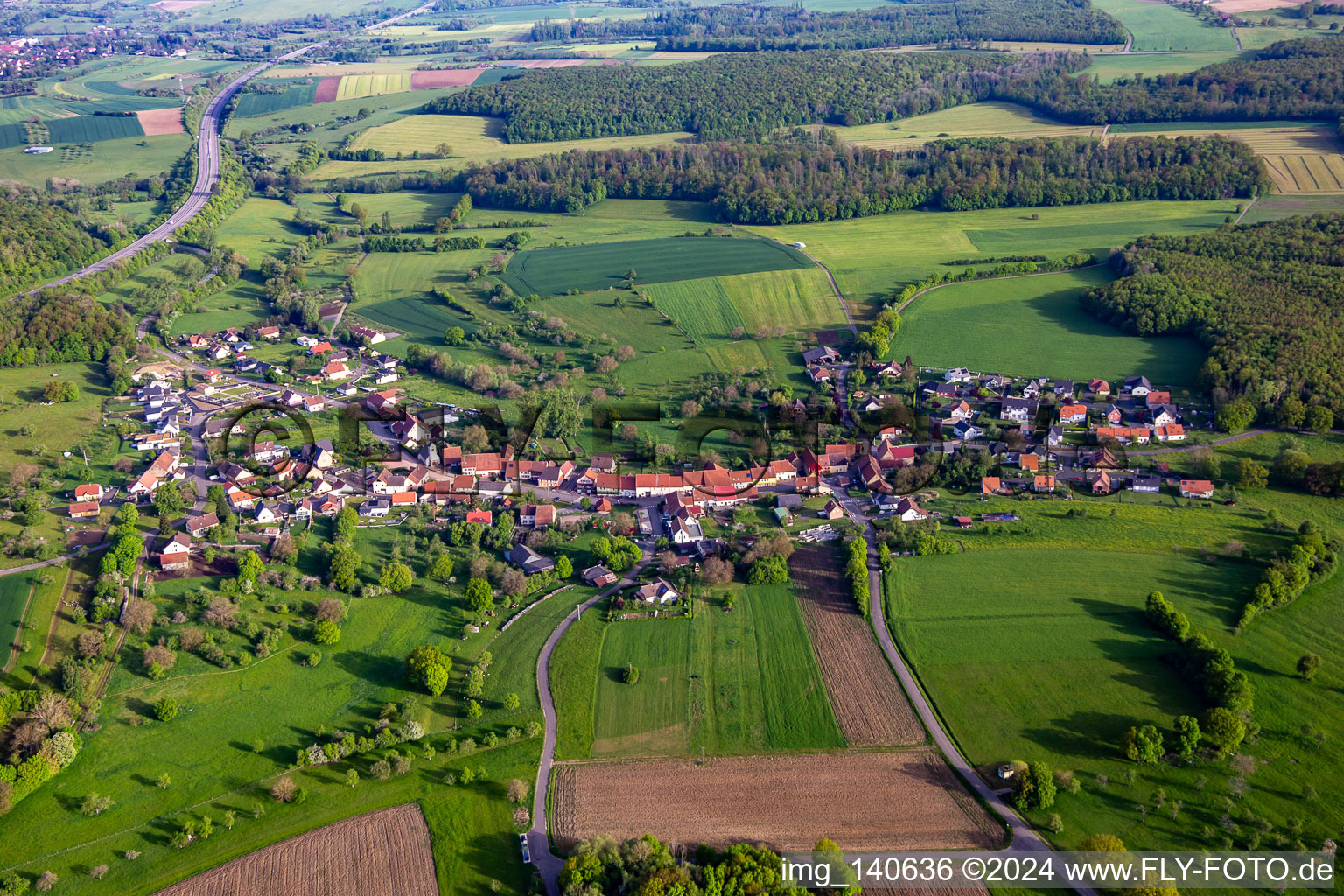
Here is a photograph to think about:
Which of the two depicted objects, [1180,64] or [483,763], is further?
[1180,64]

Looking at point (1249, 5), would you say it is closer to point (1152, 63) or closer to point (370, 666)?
point (1152, 63)

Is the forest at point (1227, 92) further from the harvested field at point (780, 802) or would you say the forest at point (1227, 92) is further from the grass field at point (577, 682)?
the harvested field at point (780, 802)

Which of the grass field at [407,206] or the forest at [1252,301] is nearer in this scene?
the forest at [1252,301]

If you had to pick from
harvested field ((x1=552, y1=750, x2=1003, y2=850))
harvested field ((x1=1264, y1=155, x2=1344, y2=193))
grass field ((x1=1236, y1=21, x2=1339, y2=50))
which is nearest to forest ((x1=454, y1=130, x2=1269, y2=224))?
harvested field ((x1=1264, y1=155, x2=1344, y2=193))

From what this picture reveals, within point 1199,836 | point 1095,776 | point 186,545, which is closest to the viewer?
point 1199,836

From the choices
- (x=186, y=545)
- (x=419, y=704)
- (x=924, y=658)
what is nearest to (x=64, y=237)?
(x=186, y=545)

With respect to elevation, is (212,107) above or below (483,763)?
above

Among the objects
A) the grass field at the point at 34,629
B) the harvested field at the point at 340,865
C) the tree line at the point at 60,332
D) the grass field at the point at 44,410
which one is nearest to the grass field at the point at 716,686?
the harvested field at the point at 340,865

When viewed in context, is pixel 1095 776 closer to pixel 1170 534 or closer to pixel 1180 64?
pixel 1170 534
